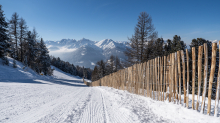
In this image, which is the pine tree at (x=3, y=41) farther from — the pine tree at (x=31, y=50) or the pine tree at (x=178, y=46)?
the pine tree at (x=178, y=46)

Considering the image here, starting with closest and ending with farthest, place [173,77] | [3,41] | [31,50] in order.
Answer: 1. [173,77]
2. [3,41]
3. [31,50]

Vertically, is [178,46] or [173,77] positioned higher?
[178,46]

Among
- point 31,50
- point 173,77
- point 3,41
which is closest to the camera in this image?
point 173,77

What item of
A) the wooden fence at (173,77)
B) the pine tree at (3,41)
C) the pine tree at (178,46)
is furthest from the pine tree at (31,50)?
the pine tree at (178,46)

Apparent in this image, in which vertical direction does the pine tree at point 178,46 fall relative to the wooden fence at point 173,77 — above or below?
above

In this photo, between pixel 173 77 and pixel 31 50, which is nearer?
pixel 173 77

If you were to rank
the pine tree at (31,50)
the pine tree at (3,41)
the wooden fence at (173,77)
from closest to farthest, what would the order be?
the wooden fence at (173,77) < the pine tree at (3,41) < the pine tree at (31,50)

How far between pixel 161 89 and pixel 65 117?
12.2 feet

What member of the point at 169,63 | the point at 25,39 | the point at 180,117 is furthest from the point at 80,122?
the point at 25,39

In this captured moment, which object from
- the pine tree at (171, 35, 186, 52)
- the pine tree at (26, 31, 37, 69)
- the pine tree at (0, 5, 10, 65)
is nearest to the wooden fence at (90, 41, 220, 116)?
the pine tree at (171, 35, 186, 52)

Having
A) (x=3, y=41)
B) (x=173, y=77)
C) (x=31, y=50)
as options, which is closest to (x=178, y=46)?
(x=173, y=77)

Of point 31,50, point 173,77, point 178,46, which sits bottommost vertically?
point 173,77

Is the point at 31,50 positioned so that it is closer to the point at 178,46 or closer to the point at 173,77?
the point at 173,77

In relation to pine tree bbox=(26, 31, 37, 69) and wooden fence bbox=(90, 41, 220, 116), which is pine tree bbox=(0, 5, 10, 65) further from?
wooden fence bbox=(90, 41, 220, 116)
